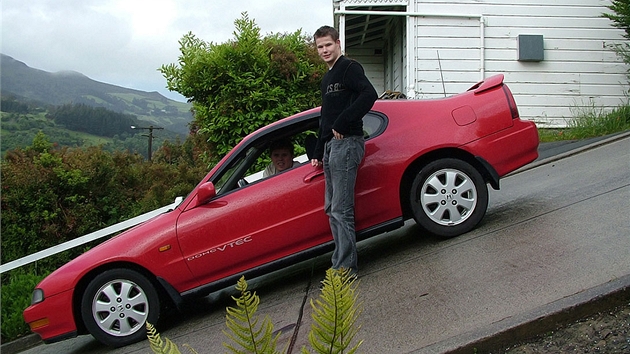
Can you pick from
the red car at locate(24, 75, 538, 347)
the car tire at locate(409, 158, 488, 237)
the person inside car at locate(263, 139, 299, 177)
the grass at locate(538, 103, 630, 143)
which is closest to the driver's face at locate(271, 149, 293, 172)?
the person inside car at locate(263, 139, 299, 177)

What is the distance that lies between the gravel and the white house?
905 centimetres

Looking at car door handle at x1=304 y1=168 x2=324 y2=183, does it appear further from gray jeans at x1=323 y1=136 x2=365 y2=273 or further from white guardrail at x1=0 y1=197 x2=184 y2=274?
white guardrail at x1=0 y1=197 x2=184 y2=274

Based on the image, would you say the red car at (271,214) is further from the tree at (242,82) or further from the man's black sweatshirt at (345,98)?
the tree at (242,82)

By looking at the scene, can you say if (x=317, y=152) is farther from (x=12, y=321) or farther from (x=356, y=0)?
(x=356, y=0)

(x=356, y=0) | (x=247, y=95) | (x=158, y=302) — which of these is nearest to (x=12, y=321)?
(x=158, y=302)

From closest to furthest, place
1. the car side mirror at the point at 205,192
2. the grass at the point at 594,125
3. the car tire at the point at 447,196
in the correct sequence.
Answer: the car side mirror at the point at 205,192 → the car tire at the point at 447,196 → the grass at the point at 594,125

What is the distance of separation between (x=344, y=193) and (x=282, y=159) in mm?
933

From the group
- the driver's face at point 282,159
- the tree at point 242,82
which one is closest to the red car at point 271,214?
the driver's face at point 282,159

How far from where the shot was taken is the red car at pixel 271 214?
17.5 feet

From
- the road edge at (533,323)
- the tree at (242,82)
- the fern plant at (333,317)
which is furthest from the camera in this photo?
the tree at (242,82)

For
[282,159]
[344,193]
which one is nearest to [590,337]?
[344,193]

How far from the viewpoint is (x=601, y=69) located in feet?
39.6

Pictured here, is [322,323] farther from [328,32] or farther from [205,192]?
[205,192]

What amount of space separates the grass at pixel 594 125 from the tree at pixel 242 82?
175 inches
